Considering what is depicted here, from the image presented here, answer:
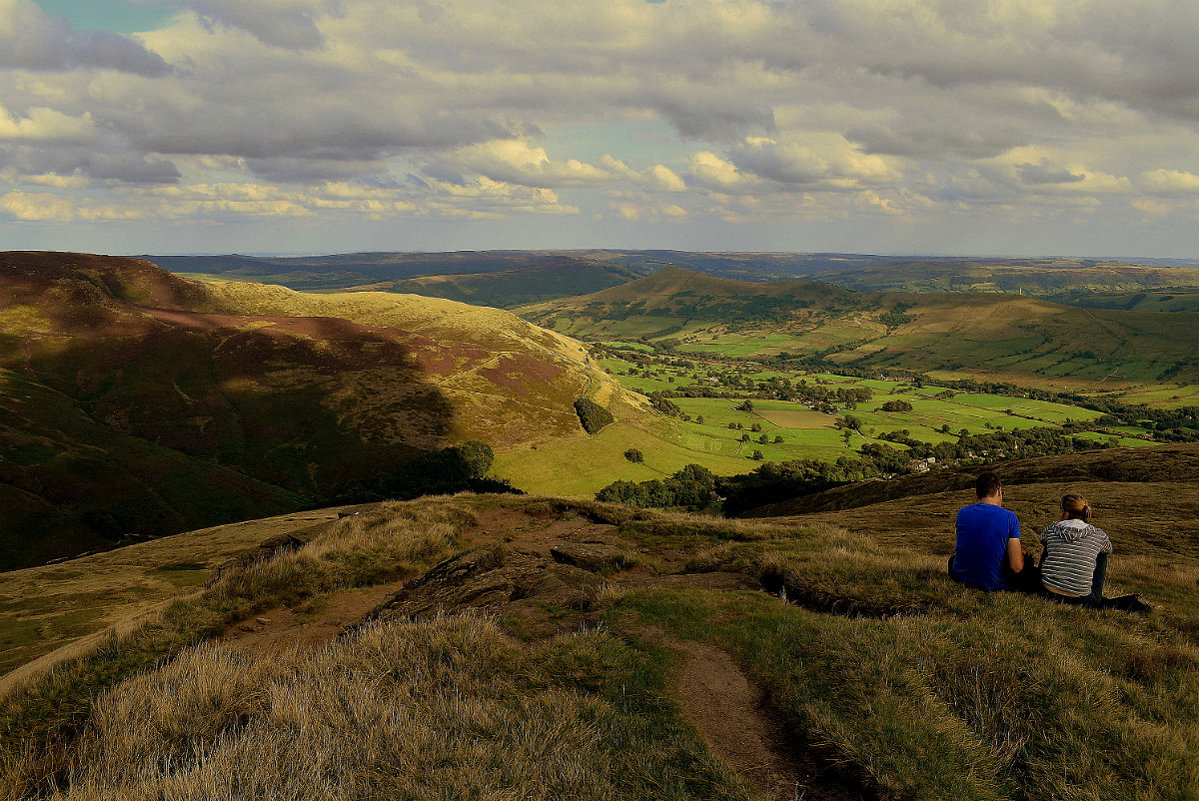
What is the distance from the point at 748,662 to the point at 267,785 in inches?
286

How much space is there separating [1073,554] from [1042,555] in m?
0.58

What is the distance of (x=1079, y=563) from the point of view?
1097 centimetres

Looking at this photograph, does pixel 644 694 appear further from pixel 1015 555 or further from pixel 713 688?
pixel 1015 555

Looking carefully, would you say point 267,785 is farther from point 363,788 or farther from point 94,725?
point 94,725

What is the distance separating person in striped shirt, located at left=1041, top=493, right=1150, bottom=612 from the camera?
10797mm

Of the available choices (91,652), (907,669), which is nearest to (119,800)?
(91,652)

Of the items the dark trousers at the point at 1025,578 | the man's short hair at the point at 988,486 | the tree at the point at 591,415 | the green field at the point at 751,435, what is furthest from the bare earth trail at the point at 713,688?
the tree at the point at 591,415

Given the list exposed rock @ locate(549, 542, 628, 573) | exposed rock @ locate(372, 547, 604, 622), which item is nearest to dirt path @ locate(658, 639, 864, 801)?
exposed rock @ locate(372, 547, 604, 622)

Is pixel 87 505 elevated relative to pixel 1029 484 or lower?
lower

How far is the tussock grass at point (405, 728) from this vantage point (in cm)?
609

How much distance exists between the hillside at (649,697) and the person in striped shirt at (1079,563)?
0.53 metres

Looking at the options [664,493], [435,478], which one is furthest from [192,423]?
[664,493]

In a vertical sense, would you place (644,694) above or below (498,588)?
above

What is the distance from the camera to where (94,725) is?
806 centimetres
